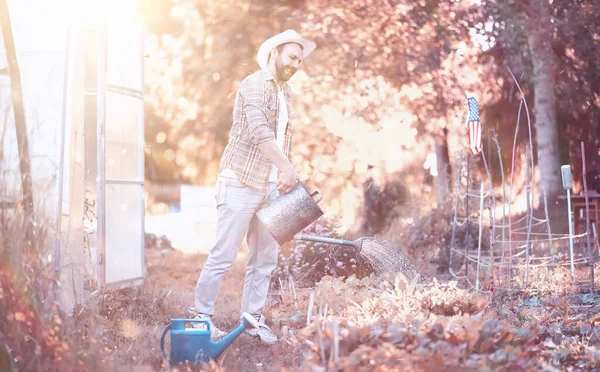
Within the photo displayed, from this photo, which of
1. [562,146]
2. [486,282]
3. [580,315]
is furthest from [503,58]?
[580,315]

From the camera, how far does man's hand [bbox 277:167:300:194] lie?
4.98 m

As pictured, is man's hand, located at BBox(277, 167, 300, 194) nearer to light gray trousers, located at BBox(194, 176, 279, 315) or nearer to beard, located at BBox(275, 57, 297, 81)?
light gray trousers, located at BBox(194, 176, 279, 315)

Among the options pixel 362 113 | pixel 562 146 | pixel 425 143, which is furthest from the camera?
pixel 425 143

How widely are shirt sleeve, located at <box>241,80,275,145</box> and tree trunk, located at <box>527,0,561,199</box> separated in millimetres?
7178

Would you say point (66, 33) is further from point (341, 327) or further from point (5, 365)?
point (341, 327)

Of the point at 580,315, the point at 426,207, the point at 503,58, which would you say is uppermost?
the point at 503,58

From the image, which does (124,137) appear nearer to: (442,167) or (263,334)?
(263,334)

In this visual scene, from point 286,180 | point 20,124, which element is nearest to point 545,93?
point 286,180

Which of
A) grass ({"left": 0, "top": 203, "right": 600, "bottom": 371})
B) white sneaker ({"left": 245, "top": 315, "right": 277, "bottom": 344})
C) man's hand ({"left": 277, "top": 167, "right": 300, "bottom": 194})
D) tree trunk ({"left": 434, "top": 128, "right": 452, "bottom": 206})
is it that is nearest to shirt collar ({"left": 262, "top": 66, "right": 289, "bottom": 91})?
man's hand ({"left": 277, "top": 167, "right": 300, "bottom": 194})

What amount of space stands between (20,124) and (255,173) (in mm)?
1463

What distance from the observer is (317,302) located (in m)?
5.45

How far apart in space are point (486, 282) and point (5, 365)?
5336 mm

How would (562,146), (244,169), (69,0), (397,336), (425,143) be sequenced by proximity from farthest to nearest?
(425,143) → (562,146) → (69,0) → (244,169) → (397,336)

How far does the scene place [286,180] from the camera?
4.98 metres
